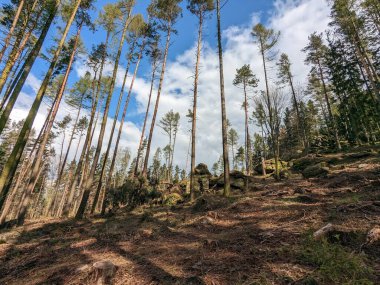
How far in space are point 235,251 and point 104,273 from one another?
264 cm

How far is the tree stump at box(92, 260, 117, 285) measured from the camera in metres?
3.88

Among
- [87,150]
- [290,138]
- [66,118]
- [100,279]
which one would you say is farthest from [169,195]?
[290,138]

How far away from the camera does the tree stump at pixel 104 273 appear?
3883 mm

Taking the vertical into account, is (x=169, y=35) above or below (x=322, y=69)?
below

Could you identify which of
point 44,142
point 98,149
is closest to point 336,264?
point 98,149

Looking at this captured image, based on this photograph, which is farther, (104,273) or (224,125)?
(224,125)

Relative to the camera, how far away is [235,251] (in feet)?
14.5

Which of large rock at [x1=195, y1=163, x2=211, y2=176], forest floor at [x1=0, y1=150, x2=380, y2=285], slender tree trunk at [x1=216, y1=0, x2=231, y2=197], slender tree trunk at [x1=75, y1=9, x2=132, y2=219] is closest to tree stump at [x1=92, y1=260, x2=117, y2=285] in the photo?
forest floor at [x1=0, y1=150, x2=380, y2=285]

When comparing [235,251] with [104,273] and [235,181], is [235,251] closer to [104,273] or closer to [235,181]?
[104,273]

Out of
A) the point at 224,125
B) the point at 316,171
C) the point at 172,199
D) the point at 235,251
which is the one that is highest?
the point at 224,125

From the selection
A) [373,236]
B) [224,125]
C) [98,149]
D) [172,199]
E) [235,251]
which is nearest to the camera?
[373,236]

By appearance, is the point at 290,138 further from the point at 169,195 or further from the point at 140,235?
the point at 140,235

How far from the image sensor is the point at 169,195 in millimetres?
16094

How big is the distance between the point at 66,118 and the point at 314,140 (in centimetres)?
3809
